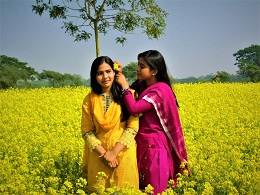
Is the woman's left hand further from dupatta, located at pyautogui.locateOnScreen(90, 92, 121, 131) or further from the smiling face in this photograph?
the smiling face

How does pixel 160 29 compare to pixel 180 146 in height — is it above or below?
above

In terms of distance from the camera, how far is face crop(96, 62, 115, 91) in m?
3.18

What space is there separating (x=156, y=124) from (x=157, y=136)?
0.12m

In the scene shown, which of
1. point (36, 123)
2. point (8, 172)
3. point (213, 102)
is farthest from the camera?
point (213, 102)

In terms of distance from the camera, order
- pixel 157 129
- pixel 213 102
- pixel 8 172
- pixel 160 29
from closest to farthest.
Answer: pixel 157 129, pixel 8 172, pixel 213 102, pixel 160 29

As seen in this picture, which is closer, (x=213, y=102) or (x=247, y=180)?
(x=247, y=180)

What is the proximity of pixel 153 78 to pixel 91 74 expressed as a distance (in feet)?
2.17

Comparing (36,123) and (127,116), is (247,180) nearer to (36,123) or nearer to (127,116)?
(127,116)

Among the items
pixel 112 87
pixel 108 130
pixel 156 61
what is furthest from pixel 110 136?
pixel 156 61

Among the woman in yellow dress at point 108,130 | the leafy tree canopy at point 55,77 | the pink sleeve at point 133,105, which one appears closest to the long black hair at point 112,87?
the woman in yellow dress at point 108,130

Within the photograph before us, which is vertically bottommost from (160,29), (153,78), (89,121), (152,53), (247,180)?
(247,180)

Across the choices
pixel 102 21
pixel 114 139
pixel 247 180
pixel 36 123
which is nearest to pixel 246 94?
pixel 102 21

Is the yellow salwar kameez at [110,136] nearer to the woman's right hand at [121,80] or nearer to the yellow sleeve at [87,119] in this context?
the yellow sleeve at [87,119]

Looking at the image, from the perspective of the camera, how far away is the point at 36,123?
7457 millimetres
